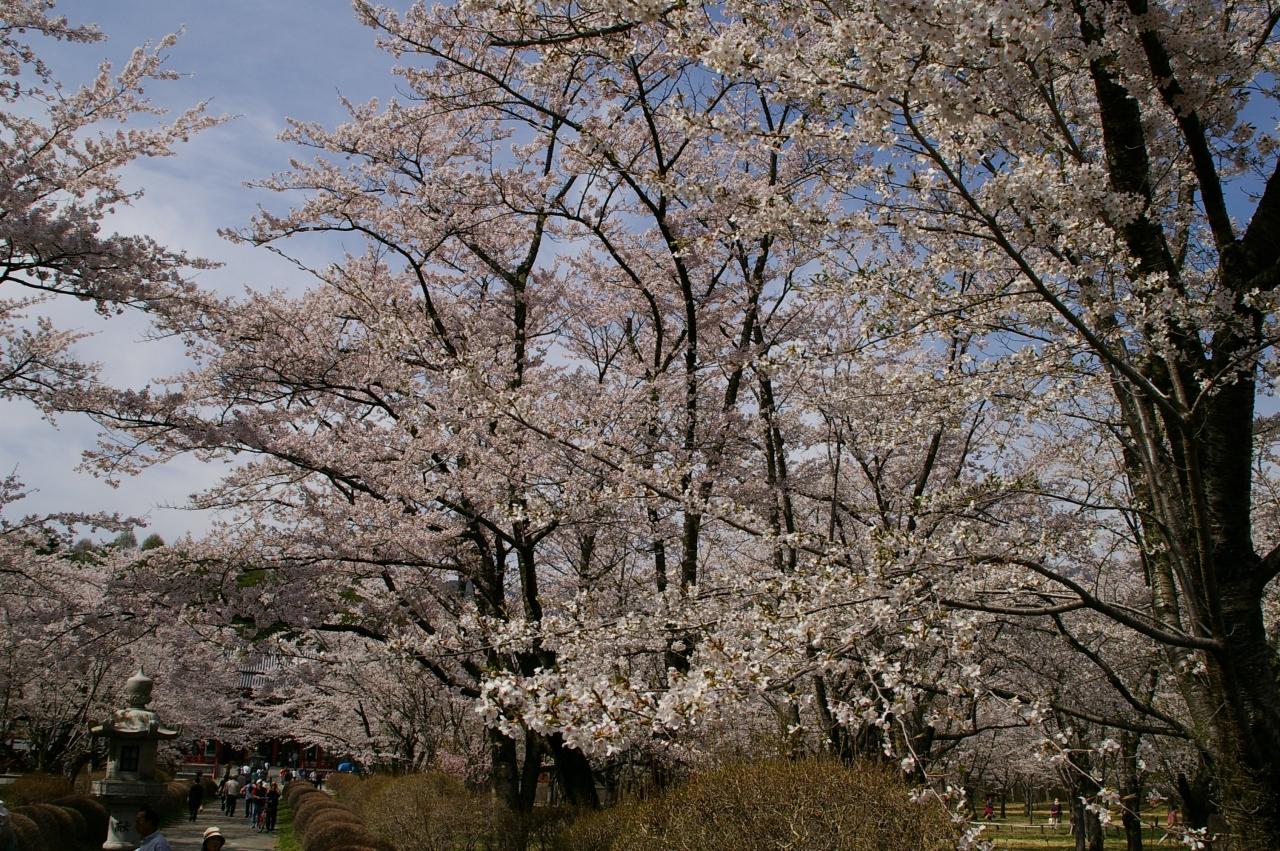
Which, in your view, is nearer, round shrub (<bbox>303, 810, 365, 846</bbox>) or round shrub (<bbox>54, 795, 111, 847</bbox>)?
round shrub (<bbox>303, 810, 365, 846</bbox>)

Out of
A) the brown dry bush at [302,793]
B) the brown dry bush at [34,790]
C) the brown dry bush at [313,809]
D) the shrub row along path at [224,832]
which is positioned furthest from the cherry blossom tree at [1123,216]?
the brown dry bush at [302,793]

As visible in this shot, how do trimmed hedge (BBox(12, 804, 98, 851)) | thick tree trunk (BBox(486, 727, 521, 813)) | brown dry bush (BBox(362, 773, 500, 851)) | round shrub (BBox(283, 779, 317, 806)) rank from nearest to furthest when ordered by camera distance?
brown dry bush (BBox(362, 773, 500, 851)) → trimmed hedge (BBox(12, 804, 98, 851)) → thick tree trunk (BBox(486, 727, 521, 813)) → round shrub (BBox(283, 779, 317, 806))

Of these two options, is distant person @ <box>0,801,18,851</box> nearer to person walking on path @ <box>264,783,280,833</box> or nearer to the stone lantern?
the stone lantern

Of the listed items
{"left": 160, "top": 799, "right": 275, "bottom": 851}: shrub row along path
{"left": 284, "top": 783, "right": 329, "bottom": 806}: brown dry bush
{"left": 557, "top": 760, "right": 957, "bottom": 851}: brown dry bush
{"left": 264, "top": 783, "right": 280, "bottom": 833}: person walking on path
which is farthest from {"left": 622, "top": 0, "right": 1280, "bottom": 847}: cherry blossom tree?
{"left": 264, "top": 783, "right": 280, "bottom": 833}: person walking on path

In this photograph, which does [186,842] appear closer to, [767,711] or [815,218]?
[767,711]

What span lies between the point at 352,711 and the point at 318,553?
20794 mm

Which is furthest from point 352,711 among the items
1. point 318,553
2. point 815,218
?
point 815,218

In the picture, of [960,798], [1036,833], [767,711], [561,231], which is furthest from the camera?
[1036,833]

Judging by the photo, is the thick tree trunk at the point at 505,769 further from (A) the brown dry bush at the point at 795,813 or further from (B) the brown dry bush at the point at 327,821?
(A) the brown dry bush at the point at 795,813

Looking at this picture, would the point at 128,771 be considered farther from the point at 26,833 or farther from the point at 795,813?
the point at 795,813

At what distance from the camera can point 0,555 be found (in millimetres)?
13219

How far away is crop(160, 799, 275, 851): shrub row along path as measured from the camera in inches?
746

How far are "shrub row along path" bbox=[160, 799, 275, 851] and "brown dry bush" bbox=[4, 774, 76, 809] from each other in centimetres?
226

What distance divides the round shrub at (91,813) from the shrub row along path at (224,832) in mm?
1737
